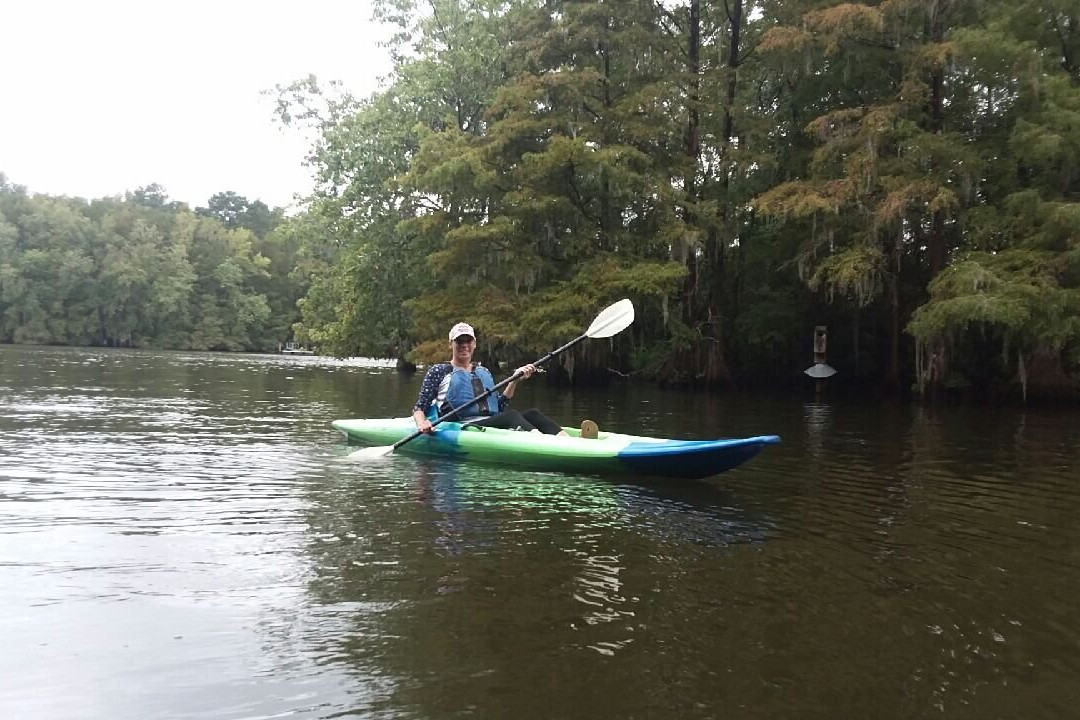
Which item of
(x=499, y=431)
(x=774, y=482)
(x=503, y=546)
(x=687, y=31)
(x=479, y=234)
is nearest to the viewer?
(x=503, y=546)

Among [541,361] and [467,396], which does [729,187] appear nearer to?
[541,361]

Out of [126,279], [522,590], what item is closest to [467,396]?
[522,590]

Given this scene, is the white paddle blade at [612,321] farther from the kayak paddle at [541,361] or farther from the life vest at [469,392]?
the life vest at [469,392]

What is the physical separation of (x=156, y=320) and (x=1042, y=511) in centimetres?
6205

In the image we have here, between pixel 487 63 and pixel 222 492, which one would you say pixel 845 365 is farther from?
pixel 222 492

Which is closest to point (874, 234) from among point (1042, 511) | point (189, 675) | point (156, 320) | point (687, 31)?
point (687, 31)

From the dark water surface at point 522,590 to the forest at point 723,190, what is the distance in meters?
9.29

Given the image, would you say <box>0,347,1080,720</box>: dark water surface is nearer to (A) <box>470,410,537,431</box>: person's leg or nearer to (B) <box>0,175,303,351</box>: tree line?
(A) <box>470,410,537,431</box>: person's leg

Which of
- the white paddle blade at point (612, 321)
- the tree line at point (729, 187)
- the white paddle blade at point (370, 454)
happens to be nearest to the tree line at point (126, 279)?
the tree line at point (729, 187)

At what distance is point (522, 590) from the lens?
3752mm

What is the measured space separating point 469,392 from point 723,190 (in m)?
14.1

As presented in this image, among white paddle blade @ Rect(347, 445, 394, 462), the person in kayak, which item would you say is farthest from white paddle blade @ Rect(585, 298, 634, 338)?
white paddle blade @ Rect(347, 445, 394, 462)

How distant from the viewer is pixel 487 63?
23156mm

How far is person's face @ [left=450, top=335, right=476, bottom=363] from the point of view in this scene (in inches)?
291
